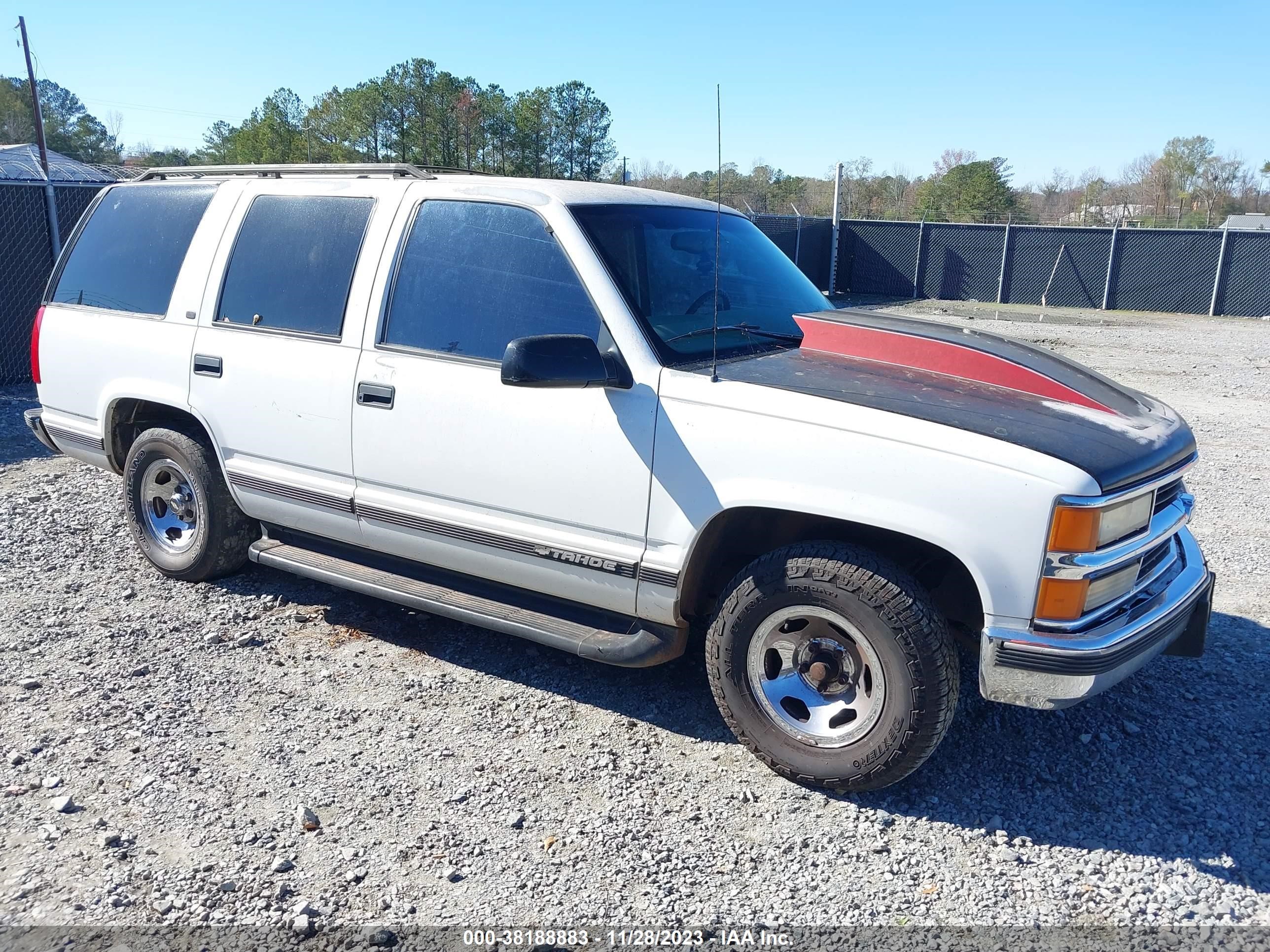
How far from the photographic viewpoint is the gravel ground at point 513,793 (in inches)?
120

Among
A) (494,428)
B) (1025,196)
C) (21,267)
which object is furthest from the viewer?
(1025,196)

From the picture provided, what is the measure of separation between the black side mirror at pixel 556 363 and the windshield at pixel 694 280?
0.89 ft

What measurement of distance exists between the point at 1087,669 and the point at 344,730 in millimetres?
2703

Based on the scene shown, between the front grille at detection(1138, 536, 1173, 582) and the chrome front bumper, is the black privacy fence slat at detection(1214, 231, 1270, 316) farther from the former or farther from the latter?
the chrome front bumper

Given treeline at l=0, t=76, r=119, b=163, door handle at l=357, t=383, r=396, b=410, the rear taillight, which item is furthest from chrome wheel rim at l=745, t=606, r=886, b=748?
treeline at l=0, t=76, r=119, b=163

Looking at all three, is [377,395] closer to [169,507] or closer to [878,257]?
[169,507]

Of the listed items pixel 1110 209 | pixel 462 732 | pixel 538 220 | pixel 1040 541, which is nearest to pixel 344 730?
pixel 462 732

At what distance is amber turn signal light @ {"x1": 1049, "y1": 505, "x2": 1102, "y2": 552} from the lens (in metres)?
3.05

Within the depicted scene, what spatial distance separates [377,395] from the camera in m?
4.25

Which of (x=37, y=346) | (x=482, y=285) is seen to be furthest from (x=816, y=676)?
(x=37, y=346)

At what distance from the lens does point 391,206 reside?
440 cm

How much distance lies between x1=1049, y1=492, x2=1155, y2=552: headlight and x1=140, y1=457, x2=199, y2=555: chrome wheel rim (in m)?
4.01

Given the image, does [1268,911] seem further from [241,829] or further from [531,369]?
[241,829]

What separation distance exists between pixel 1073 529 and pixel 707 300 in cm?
177
